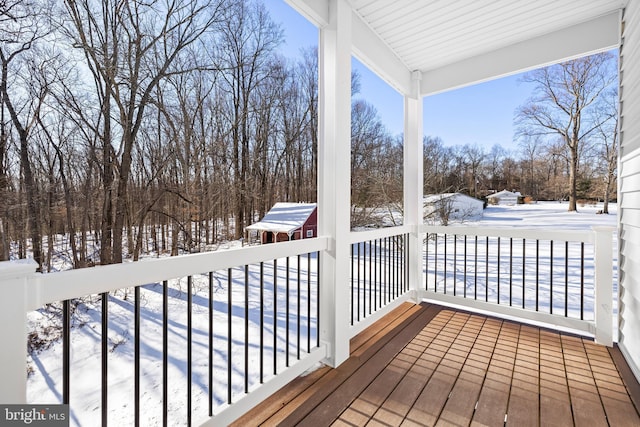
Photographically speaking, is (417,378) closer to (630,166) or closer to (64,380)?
(64,380)

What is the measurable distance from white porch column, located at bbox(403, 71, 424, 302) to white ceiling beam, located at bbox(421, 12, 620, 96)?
0.64 ft

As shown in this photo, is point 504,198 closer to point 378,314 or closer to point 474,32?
point 474,32

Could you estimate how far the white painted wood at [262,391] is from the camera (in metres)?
1.54

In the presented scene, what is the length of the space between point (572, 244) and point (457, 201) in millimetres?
1085

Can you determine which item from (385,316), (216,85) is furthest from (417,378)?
(216,85)

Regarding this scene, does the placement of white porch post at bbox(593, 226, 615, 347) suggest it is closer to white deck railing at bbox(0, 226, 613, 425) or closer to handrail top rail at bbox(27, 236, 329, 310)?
white deck railing at bbox(0, 226, 613, 425)

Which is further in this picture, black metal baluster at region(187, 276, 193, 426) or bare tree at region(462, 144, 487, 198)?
bare tree at region(462, 144, 487, 198)

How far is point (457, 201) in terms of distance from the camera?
343 centimetres

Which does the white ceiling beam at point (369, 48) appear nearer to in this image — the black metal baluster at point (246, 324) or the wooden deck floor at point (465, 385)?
the black metal baluster at point (246, 324)

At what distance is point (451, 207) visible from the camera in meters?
3.46

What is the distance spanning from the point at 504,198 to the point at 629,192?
103cm

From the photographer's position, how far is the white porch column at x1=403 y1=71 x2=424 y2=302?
3.43m

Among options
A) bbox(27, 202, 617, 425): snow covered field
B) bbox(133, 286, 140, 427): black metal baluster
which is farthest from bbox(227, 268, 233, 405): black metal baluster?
bbox(133, 286, 140, 427): black metal baluster

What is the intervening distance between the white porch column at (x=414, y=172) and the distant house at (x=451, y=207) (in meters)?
0.16
